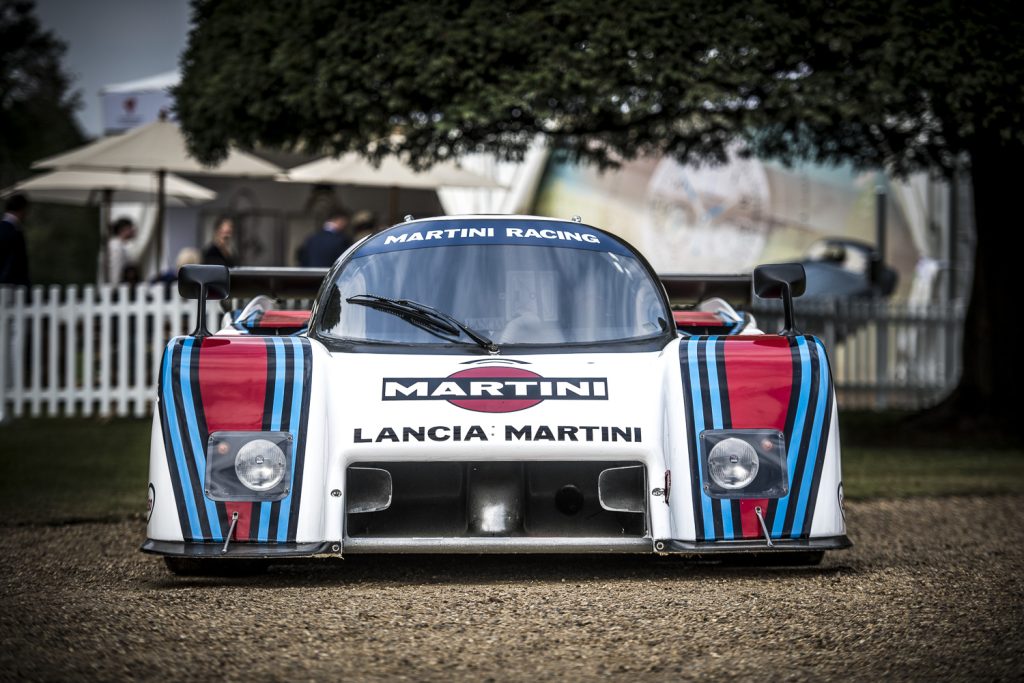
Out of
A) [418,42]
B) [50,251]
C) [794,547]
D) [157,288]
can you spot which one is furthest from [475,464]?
[50,251]

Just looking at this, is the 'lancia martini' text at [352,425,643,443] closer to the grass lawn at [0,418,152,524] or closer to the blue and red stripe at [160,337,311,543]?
the blue and red stripe at [160,337,311,543]

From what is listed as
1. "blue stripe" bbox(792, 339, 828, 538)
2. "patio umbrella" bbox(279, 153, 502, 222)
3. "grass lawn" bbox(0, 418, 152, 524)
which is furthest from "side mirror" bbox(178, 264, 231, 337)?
"patio umbrella" bbox(279, 153, 502, 222)

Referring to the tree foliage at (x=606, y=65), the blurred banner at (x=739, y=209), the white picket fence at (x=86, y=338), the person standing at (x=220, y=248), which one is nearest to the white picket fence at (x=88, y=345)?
the white picket fence at (x=86, y=338)

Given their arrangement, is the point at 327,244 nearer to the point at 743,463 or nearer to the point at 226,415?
the point at 226,415

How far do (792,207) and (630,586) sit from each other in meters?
21.7

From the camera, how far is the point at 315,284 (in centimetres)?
790

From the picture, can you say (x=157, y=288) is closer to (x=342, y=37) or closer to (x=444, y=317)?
(x=342, y=37)

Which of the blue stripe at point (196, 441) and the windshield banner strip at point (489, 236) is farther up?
the windshield banner strip at point (489, 236)

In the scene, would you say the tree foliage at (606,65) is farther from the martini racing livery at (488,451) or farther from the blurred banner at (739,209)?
the blurred banner at (739,209)

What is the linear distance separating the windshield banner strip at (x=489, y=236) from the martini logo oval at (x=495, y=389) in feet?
2.94

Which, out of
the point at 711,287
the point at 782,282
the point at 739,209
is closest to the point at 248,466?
the point at 782,282

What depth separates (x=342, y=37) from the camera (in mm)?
11414

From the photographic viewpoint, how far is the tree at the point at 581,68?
35.2 feet

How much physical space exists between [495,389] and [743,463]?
0.91m
